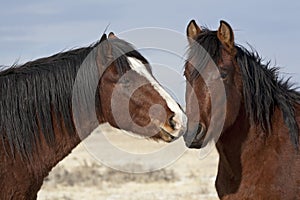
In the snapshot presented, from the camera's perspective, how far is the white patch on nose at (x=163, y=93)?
224 inches

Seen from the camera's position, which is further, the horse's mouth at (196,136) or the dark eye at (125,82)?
the dark eye at (125,82)

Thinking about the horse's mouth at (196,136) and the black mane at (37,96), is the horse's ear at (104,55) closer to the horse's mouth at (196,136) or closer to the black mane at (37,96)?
the black mane at (37,96)

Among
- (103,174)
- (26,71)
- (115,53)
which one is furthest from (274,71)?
(103,174)

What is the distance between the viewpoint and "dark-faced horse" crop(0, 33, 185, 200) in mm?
5539

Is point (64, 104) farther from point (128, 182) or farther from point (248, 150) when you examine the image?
point (128, 182)

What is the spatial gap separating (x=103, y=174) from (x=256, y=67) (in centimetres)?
1241

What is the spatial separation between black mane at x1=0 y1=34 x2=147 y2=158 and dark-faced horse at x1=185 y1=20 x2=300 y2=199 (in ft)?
2.64

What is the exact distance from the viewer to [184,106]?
18.8 ft

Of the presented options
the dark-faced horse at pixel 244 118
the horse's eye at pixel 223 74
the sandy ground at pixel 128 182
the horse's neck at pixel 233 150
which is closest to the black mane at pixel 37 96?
the dark-faced horse at pixel 244 118

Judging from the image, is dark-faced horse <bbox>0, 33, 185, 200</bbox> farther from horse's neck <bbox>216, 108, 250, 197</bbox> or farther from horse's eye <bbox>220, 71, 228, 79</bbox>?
horse's eye <bbox>220, 71, 228, 79</bbox>

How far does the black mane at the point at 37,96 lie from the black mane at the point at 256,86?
29.1 inches

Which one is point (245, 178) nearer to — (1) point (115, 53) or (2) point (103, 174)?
(1) point (115, 53)

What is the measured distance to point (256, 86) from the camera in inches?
219

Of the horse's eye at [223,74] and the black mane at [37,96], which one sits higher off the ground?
the horse's eye at [223,74]
